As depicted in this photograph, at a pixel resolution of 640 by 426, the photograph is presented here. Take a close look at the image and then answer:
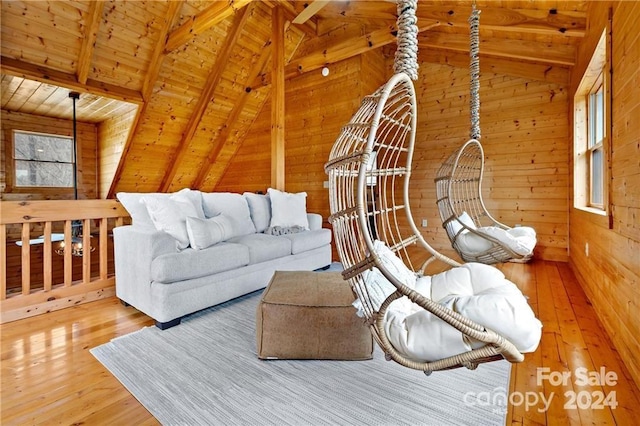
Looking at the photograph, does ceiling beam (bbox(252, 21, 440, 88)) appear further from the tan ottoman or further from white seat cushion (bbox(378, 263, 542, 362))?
white seat cushion (bbox(378, 263, 542, 362))

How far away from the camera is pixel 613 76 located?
199 centimetres

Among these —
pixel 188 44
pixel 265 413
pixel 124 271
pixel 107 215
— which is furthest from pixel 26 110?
pixel 265 413

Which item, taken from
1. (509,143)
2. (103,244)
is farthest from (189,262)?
(509,143)

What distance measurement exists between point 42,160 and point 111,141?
128 centimetres

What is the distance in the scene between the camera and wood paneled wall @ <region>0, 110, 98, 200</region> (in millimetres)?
Answer: 5414

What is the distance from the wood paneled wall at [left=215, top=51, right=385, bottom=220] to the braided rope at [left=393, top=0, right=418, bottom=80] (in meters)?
3.89

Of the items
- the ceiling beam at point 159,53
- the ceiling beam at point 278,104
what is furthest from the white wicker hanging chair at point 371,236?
the ceiling beam at point 159,53

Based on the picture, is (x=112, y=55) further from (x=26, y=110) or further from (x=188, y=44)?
(x=26, y=110)

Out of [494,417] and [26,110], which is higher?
[26,110]

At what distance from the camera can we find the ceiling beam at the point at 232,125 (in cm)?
569

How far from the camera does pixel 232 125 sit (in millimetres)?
6293

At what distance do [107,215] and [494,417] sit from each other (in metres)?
3.07

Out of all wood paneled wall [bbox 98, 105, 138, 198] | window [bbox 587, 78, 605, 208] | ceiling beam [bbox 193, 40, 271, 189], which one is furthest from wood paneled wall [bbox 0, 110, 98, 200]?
window [bbox 587, 78, 605, 208]

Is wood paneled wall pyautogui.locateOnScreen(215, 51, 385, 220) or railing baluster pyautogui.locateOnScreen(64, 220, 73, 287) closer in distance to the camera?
railing baluster pyautogui.locateOnScreen(64, 220, 73, 287)
